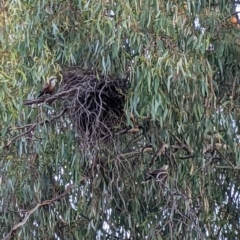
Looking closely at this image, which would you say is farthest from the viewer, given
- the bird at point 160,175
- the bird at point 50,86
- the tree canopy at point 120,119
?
the bird at point 50,86

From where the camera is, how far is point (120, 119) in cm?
341

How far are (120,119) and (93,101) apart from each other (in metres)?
0.22

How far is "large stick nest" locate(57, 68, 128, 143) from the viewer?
322 centimetres

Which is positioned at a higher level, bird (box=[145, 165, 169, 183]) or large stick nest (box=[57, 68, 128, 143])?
large stick nest (box=[57, 68, 128, 143])

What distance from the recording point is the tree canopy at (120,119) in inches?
127

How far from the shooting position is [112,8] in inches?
129

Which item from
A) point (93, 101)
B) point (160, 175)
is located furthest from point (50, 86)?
point (160, 175)

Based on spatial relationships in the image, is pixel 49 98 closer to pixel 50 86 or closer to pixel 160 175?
pixel 50 86

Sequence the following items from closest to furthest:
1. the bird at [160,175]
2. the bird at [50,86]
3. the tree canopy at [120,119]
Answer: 1. the bird at [160,175]
2. the tree canopy at [120,119]
3. the bird at [50,86]

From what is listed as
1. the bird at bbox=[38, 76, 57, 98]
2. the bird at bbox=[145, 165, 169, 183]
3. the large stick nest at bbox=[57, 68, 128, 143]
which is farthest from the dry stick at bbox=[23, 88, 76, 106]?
the bird at bbox=[145, 165, 169, 183]

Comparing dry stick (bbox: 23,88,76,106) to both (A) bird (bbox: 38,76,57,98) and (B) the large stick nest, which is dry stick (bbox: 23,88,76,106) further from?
(A) bird (bbox: 38,76,57,98)

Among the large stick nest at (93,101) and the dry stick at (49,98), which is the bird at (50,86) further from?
the dry stick at (49,98)

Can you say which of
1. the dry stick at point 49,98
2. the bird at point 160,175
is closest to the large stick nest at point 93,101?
the dry stick at point 49,98

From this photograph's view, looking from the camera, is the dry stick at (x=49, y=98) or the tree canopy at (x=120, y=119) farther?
the tree canopy at (x=120, y=119)
